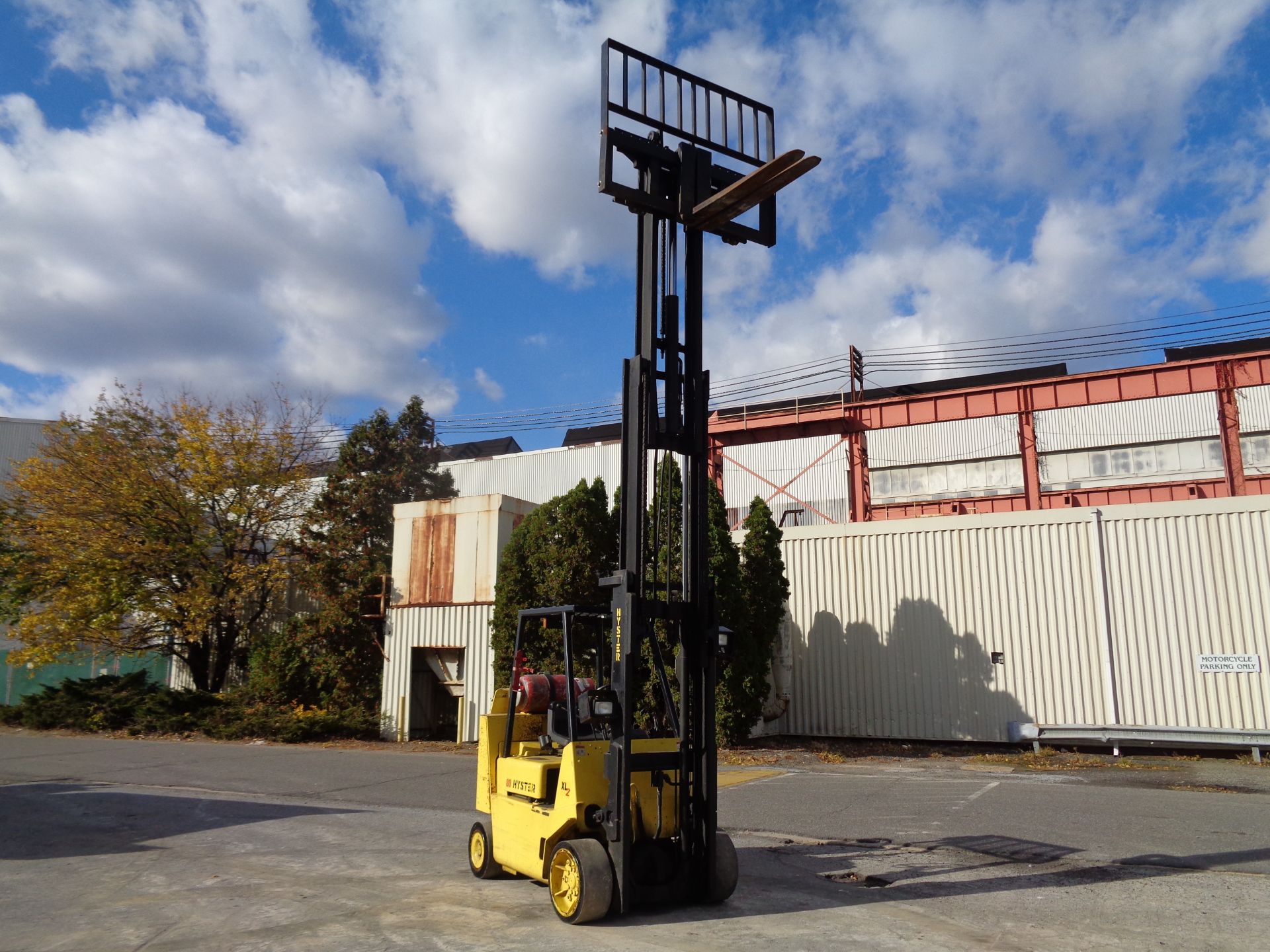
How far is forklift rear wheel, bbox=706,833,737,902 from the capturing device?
688cm

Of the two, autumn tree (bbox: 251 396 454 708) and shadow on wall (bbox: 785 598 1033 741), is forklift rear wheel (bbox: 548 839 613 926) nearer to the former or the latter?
shadow on wall (bbox: 785 598 1033 741)

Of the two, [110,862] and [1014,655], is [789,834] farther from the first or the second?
[1014,655]

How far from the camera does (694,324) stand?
8.02 metres

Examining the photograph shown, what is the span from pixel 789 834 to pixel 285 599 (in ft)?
66.5

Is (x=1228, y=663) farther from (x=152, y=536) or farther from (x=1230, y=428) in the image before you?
(x=152, y=536)

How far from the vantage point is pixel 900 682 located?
19.7m

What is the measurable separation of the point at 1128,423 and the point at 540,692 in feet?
113

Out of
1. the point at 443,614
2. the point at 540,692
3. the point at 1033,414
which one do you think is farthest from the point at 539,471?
the point at 540,692

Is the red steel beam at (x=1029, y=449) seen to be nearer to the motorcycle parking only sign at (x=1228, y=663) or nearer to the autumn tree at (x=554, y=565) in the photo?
the motorcycle parking only sign at (x=1228, y=663)

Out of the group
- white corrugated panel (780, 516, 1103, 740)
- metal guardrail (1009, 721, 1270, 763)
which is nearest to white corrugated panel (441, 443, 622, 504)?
white corrugated panel (780, 516, 1103, 740)

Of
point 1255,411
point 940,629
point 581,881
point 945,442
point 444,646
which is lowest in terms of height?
point 581,881

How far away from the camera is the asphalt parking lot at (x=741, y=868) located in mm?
6227

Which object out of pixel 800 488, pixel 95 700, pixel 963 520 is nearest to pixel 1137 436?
pixel 800 488

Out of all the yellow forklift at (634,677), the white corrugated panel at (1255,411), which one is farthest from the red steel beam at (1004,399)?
the yellow forklift at (634,677)
